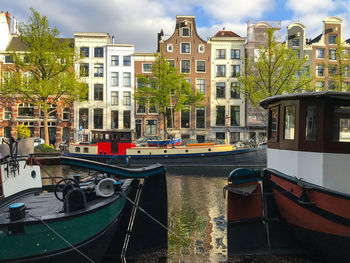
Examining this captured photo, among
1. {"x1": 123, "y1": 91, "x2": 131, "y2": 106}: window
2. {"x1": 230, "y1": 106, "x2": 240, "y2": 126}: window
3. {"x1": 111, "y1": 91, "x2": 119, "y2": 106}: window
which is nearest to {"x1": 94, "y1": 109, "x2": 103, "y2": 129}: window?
{"x1": 111, "y1": 91, "x2": 119, "y2": 106}: window

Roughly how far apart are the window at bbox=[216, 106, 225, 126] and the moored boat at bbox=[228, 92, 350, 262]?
2970 cm

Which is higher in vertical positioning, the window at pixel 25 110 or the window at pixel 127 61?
the window at pixel 127 61

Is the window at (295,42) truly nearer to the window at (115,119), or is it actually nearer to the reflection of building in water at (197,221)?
the window at (115,119)

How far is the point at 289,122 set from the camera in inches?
270

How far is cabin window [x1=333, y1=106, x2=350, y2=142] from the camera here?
604 centimetres

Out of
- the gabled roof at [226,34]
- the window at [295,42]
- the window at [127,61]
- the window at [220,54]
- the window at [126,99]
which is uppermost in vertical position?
the gabled roof at [226,34]

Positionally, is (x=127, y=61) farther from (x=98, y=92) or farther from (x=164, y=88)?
(x=164, y=88)

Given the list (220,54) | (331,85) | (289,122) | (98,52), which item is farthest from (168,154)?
(331,85)

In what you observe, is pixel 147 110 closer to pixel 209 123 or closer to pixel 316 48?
pixel 209 123

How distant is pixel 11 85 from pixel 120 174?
24.7 m

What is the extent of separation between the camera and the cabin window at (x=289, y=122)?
674 centimetres

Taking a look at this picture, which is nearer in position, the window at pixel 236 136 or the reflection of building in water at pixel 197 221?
the reflection of building in water at pixel 197 221

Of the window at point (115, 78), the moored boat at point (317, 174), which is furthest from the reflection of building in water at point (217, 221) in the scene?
the window at point (115, 78)

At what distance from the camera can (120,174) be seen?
234 inches
